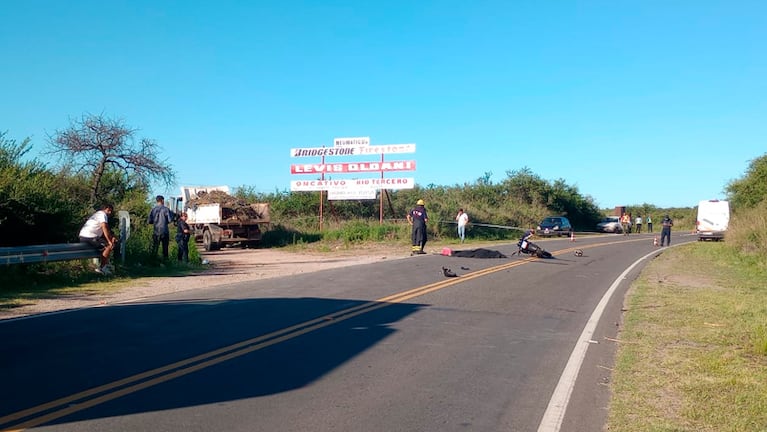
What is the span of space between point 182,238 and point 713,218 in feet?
108

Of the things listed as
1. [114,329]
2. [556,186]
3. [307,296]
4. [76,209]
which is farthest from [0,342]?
[556,186]

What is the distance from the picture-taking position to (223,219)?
28.2 metres

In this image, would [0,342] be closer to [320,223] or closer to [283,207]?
[320,223]

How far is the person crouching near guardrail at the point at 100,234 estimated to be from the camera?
1410 cm

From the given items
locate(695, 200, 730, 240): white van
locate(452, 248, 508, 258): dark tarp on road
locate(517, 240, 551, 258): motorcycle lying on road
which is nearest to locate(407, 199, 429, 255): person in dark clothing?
locate(452, 248, 508, 258): dark tarp on road

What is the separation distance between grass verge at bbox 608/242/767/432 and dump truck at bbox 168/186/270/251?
61.6ft

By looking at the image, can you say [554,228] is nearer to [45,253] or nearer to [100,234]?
[100,234]

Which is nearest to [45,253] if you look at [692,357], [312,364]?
[312,364]

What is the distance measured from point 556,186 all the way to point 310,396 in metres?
56.0

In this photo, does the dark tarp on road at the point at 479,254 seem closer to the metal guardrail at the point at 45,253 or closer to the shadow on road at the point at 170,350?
the shadow on road at the point at 170,350

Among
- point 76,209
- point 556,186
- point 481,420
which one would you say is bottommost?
point 481,420

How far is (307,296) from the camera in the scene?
38.8 ft

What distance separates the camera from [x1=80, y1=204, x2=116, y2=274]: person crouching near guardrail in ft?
46.3

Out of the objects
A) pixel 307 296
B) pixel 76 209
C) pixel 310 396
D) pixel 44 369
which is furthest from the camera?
pixel 76 209
